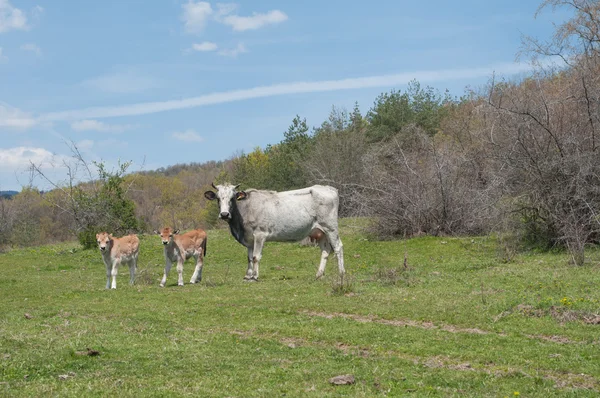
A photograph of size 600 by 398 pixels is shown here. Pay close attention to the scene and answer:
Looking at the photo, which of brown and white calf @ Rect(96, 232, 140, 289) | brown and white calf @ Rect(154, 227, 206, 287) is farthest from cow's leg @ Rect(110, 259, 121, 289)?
brown and white calf @ Rect(154, 227, 206, 287)

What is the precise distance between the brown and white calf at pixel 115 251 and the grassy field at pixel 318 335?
26.6 inches

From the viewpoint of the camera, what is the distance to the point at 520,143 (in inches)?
839

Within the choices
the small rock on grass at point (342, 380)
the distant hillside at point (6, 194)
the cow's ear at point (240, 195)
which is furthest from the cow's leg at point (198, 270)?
the distant hillside at point (6, 194)

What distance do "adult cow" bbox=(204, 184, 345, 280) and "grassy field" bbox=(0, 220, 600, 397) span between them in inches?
38.2

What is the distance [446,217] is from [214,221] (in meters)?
35.7

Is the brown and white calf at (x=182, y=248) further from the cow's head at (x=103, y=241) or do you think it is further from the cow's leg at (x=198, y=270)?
the cow's head at (x=103, y=241)

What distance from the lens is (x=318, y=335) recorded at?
11016 mm

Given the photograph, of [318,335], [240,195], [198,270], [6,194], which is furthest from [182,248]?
[6,194]

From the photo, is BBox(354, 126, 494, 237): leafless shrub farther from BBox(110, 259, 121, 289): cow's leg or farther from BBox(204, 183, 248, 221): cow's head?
BBox(110, 259, 121, 289): cow's leg

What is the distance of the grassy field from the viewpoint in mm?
8219

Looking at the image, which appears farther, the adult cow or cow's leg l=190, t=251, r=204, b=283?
the adult cow

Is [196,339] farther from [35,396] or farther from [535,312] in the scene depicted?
[535,312]

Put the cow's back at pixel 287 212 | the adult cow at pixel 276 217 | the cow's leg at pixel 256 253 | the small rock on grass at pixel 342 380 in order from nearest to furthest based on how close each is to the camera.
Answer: the small rock on grass at pixel 342 380, the cow's leg at pixel 256 253, the adult cow at pixel 276 217, the cow's back at pixel 287 212

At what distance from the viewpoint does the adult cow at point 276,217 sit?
1894 centimetres
